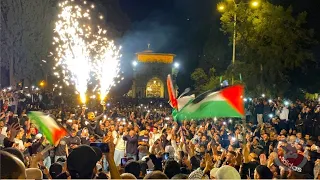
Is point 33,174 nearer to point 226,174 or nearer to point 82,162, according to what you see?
point 82,162

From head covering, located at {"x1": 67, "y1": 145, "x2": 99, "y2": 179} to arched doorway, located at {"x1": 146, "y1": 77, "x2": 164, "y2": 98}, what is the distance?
63.1m

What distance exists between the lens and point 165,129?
58.5ft

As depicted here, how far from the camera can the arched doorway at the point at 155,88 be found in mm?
68625

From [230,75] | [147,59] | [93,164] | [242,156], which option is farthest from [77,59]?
[147,59]

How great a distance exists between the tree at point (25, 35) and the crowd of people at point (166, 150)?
27.4ft

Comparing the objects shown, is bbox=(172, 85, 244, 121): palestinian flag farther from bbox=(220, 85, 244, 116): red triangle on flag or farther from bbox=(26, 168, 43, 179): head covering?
bbox=(26, 168, 43, 179): head covering

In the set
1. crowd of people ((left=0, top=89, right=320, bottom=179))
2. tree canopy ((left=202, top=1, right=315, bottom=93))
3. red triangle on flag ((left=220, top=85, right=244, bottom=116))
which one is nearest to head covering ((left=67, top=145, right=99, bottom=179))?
crowd of people ((left=0, top=89, right=320, bottom=179))

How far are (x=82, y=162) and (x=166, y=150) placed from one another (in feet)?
32.0

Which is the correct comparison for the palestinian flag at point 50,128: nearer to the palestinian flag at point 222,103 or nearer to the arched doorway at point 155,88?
the palestinian flag at point 222,103

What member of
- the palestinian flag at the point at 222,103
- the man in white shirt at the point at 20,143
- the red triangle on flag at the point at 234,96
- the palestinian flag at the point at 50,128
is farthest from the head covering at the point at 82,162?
the man in white shirt at the point at 20,143

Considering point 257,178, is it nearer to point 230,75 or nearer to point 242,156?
point 242,156

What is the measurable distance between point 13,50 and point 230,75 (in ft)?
55.5

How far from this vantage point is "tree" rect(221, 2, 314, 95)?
2647 cm

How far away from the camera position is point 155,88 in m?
69.2
